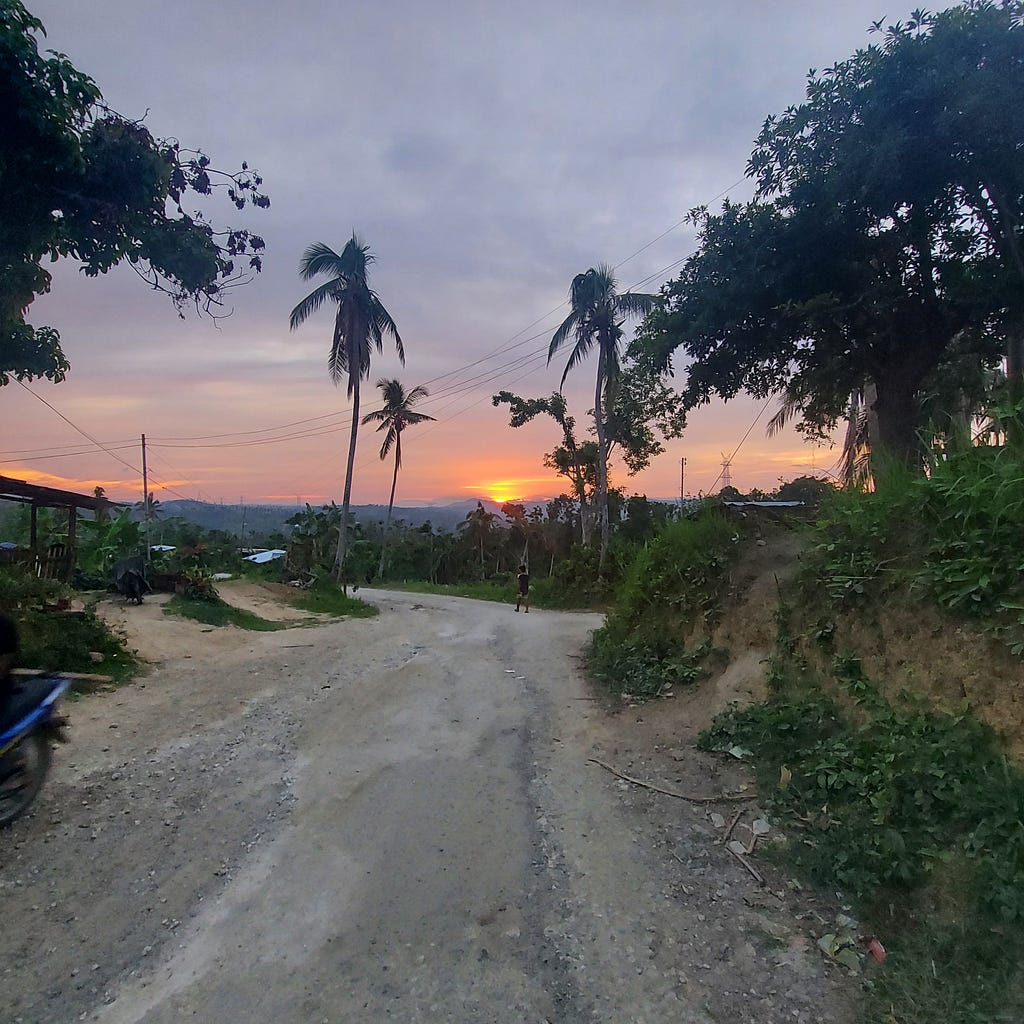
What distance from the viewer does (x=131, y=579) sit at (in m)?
14.2

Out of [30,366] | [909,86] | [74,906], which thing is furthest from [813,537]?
[30,366]

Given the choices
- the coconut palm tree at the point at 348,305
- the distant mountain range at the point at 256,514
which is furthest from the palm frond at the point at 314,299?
the distant mountain range at the point at 256,514

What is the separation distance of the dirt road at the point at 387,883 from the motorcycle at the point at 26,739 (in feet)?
0.62

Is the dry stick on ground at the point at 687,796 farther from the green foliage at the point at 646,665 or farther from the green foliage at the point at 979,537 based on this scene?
the green foliage at the point at 646,665

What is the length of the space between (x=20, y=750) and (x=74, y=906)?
1290 mm

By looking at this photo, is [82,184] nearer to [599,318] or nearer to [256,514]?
[599,318]

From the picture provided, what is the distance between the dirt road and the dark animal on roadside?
28.2ft

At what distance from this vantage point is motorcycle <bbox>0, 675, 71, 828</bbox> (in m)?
4.01

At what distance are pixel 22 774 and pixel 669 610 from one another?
6877 millimetres

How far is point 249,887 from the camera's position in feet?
11.5

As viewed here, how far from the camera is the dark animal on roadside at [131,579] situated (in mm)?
14195

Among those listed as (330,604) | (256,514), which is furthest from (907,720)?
(256,514)

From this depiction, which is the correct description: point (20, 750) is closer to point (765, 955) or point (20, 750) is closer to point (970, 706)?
point (765, 955)

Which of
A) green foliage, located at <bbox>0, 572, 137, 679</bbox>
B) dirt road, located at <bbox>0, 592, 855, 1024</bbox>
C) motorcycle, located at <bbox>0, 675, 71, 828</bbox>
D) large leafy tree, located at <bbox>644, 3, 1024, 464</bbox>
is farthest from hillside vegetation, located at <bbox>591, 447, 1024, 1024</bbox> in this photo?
green foliage, located at <bbox>0, 572, 137, 679</bbox>
